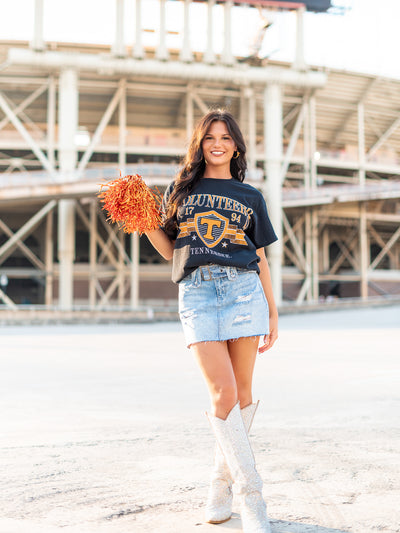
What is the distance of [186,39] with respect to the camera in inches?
1100

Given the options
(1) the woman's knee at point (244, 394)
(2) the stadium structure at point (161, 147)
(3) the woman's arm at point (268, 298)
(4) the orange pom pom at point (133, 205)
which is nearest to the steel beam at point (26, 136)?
(2) the stadium structure at point (161, 147)

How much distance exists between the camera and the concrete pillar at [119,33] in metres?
27.2

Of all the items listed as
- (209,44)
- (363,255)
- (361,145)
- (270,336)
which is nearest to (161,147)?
(209,44)

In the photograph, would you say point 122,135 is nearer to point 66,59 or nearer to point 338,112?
point 66,59

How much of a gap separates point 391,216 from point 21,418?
3503 cm

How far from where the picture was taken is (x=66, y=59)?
1070 inches

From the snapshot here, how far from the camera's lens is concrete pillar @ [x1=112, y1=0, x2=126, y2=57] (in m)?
27.2

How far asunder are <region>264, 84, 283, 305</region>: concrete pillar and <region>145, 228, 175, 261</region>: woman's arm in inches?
1027

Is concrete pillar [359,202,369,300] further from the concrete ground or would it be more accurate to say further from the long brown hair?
the long brown hair

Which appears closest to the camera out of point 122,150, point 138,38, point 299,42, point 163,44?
point 138,38

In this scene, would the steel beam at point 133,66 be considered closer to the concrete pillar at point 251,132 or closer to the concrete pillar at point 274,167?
the concrete pillar at point 251,132

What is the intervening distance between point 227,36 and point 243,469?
2958cm

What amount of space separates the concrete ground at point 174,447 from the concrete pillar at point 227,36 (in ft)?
77.9

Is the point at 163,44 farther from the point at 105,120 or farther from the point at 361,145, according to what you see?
the point at 361,145
